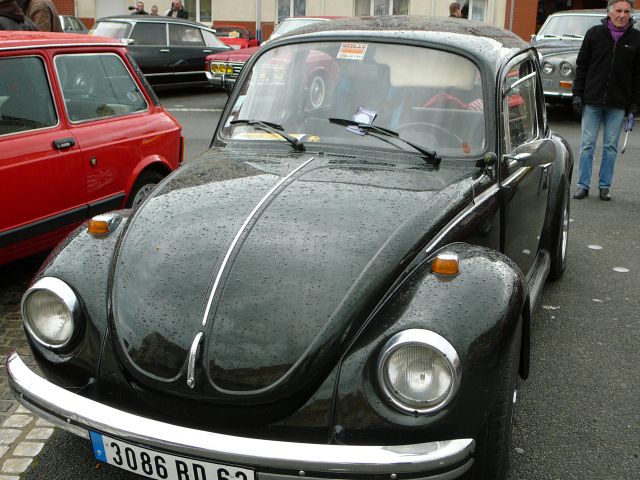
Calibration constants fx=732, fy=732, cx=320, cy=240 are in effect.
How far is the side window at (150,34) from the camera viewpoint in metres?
15.7

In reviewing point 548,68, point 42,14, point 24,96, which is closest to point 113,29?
point 42,14

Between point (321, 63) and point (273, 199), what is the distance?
3.71 ft

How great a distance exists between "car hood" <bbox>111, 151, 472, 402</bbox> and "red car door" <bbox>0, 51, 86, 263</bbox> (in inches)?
71.0

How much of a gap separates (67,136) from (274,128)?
78.7 inches

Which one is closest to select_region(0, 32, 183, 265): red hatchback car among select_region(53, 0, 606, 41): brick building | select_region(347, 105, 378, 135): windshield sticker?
select_region(347, 105, 378, 135): windshield sticker

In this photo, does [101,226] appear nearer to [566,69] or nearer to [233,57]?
[566,69]

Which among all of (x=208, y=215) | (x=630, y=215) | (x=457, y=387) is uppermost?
(x=208, y=215)

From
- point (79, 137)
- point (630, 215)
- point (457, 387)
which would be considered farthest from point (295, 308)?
point (630, 215)

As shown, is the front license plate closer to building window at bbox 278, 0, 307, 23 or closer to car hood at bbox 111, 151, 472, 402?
car hood at bbox 111, 151, 472, 402

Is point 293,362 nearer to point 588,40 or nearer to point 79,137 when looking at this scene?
point 79,137

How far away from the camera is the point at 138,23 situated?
1587 centimetres

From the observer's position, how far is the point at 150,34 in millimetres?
15891

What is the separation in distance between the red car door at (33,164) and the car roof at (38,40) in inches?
3.0

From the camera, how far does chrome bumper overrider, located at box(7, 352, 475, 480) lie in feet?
7.47
